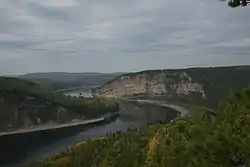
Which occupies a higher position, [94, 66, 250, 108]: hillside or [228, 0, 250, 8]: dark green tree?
[228, 0, 250, 8]: dark green tree

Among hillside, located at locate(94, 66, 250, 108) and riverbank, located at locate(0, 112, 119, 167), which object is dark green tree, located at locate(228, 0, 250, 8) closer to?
riverbank, located at locate(0, 112, 119, 167)

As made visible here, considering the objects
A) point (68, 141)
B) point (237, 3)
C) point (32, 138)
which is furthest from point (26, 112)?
point (237, 3)

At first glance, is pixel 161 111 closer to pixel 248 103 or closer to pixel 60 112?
pixel 60 112

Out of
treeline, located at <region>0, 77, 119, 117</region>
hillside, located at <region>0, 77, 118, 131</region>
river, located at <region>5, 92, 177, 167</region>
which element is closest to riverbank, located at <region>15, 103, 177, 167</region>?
river, located at <region>5, 92, 177, 167</region>

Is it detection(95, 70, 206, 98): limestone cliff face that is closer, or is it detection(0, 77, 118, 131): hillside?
detection(0, 77, 118, 131): hillside

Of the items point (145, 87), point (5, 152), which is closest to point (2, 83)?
point (5, 152)

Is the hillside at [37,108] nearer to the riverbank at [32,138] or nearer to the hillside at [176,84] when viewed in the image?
the riverbank at [32,138]

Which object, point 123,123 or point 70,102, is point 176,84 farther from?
point 123,123
